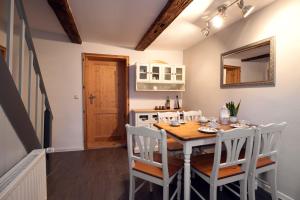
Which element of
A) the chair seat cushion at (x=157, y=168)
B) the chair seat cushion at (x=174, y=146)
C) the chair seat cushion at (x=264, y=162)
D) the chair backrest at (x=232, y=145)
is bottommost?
the chair seat cushion at (x=157, y=168)


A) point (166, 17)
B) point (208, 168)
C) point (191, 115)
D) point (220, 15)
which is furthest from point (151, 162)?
point (220, 15)

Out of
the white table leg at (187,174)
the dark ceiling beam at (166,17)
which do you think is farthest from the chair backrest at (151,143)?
the dark ceiling beam at (166,17)

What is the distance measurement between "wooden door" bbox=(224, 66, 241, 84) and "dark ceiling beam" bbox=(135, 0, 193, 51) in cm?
116

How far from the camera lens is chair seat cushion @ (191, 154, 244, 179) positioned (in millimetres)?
1489

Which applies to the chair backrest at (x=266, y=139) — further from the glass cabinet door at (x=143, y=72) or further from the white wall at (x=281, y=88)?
the glass cabinet door at (x=143, y=72)

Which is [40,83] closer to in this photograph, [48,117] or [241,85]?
[48,117]

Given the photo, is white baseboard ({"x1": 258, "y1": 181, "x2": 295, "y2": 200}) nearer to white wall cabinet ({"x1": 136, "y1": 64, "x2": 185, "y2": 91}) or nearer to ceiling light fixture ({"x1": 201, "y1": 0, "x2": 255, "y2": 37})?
ceiling light fixture ({"x1": 201, "y1": 0, "x2": 255, "y2": 37})

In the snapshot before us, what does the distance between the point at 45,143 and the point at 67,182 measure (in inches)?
23.0

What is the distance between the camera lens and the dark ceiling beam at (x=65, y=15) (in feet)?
5.91

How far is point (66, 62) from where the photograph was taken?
3.27 meters

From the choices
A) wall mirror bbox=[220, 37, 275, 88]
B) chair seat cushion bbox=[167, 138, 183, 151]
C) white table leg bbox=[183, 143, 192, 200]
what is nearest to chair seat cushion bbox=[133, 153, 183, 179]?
white table leg bbox=[183, 143, 192, 200]

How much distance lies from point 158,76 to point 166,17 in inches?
58.8

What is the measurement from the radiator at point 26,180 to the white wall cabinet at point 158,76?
230 centimetres

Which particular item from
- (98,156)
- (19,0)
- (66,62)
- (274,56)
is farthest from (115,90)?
(274,56)
